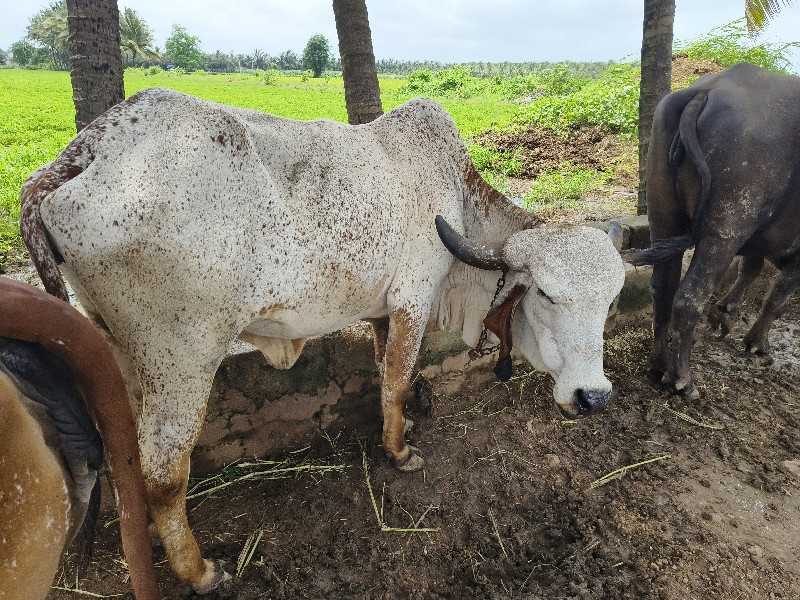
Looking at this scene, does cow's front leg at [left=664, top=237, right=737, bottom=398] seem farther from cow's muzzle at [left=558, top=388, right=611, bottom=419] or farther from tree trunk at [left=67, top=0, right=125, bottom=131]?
tree trunk at [left=67, top=0, right=125, bottom=131]

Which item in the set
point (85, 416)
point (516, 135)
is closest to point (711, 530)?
point (85, 416)

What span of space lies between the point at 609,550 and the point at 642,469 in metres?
0.67

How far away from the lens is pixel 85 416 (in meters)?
1.37

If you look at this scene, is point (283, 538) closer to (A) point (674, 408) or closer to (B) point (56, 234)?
(B) point (56, 234)

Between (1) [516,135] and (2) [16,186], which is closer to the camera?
(2) [16,186]

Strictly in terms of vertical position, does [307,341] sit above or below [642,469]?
above

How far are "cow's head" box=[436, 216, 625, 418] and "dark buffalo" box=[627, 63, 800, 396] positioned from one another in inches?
16.8

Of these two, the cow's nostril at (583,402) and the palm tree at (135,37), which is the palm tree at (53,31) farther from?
the cow's nostril at (583,402)

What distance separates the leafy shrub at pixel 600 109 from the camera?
28.2 ft

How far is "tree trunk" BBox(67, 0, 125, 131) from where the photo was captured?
254 cm

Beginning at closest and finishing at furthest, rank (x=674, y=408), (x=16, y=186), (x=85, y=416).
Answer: (x=85, y=416), (x=674, y=408), (x=16, y=186)

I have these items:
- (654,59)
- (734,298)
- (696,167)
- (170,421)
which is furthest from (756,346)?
(170,421)

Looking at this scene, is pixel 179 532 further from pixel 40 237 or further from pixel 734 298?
pixel 734 298

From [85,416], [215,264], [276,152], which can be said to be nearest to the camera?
[85,416]
